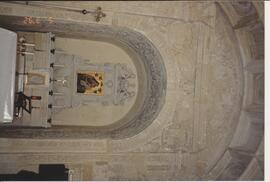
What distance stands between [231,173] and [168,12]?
9.11ft

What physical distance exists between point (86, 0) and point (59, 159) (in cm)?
232

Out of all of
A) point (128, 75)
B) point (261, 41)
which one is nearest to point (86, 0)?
point (128, 75)

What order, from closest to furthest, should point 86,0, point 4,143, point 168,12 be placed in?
point 4,143 < point 86,0 < point 168,12

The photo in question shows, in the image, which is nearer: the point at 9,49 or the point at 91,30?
the point at 9,49

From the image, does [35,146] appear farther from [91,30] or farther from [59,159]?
[91,30]

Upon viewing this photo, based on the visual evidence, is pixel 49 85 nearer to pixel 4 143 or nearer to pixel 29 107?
pixel 29 107

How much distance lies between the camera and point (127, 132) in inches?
238

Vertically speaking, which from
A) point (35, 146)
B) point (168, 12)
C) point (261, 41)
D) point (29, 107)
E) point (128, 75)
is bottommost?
point (35, 146)

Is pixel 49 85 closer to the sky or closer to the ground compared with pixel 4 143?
closer to the sky

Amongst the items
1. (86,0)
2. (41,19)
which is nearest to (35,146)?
(41,19)

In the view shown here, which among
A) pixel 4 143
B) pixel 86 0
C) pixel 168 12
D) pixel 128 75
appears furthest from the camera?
pixel 128 75

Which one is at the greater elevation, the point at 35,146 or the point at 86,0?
the point at 86,0

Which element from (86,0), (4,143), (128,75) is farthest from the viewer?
(128,75)

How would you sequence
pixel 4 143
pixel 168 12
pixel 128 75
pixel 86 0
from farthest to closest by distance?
1. pixel 128 75
2. pixel 168 12
3. pixel 86 0
4. pixel 4 143
